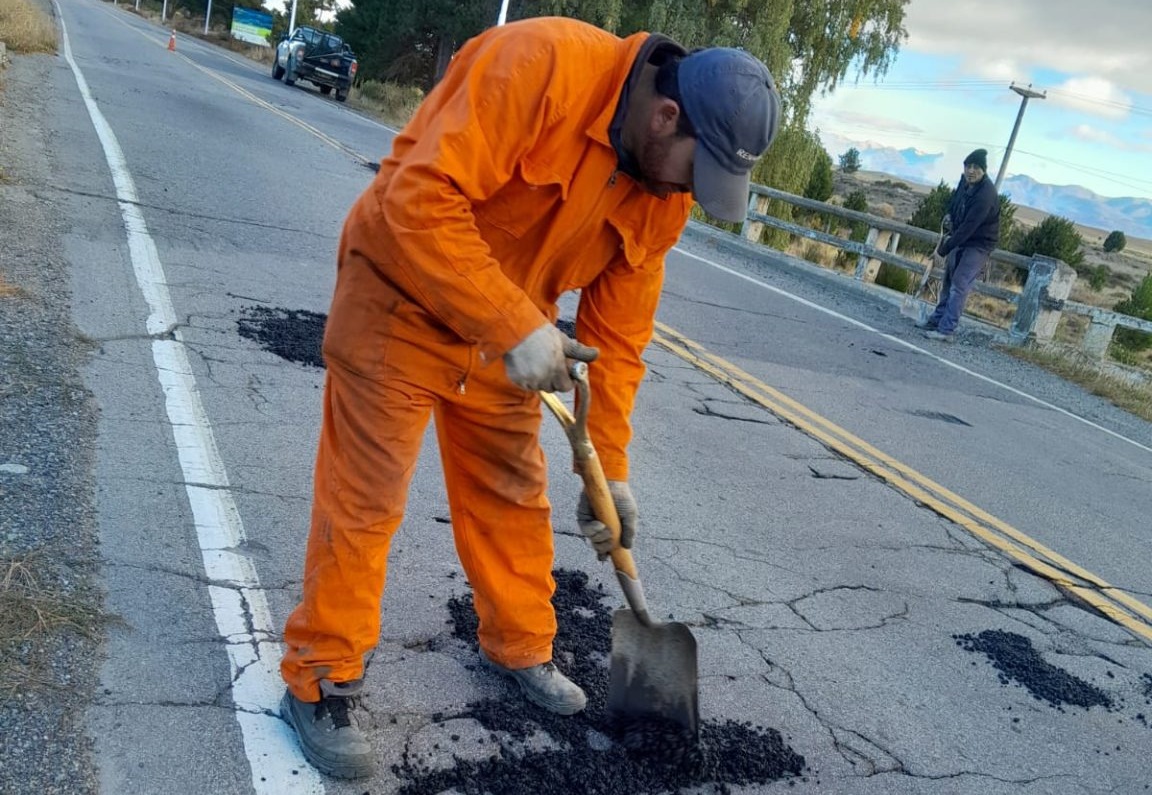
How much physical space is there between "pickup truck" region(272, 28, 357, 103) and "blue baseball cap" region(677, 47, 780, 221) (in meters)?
27.5

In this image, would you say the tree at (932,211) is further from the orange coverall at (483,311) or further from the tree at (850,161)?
the tree at (850,161)

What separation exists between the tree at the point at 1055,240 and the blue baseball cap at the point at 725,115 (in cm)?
2739

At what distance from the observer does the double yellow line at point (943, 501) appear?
4.76 metres

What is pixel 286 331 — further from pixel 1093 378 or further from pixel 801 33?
pixel 801 33

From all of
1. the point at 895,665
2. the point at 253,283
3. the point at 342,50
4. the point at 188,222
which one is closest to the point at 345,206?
the point at 188,222

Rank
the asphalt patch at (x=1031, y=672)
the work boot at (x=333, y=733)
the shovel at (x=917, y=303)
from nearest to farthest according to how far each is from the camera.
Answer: the work boot at (x=333, y=733) → the asphalt patch at (x=1031, y=672) → the shovel at (x=917, y=303)

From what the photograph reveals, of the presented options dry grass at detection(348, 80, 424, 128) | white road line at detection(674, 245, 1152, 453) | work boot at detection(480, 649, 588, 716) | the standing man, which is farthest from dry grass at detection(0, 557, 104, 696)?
dry grass at detection(348, 80, 424, 128)

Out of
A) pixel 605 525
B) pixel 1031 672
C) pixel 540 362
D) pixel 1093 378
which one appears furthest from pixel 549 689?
pixel 1093 378

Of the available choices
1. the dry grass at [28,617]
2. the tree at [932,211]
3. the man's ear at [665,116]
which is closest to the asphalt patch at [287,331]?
the dry grass at [28,617]

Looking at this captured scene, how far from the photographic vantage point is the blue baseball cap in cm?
229

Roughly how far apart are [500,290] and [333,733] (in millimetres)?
1186

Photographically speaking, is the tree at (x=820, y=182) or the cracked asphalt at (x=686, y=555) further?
the tree at (x=820, y=182)

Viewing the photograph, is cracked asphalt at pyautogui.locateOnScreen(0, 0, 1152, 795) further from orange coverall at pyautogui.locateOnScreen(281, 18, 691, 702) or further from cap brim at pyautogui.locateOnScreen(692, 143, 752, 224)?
cap brim at pyautogui.locateOnScreen(692, 143, 752, 224)

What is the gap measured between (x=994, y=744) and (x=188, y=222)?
678 cm
